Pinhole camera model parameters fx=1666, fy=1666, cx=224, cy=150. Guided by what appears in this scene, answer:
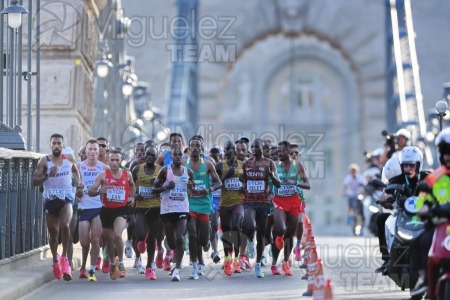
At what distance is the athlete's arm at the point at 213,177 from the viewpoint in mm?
20156

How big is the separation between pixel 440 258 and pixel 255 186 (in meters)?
7.94

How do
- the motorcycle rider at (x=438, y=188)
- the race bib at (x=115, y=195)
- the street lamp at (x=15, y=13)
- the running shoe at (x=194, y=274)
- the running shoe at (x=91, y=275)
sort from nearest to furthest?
the motorcycle rider at (x=438, y=188)
the running shoe at (x=91, y=275)
the race bib at (x=115, y=195)
the running shoe at (x=194, y=274)
the street lamp at (x=15, y=13)

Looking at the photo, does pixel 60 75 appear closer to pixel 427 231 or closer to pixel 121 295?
pixel 121 295

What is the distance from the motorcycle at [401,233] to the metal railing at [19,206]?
175 inches

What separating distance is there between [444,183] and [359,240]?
18.6 meters

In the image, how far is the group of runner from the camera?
63.7 ft

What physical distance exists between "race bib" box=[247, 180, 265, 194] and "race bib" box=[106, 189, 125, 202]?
1.80m

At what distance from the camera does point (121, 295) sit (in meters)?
17.3

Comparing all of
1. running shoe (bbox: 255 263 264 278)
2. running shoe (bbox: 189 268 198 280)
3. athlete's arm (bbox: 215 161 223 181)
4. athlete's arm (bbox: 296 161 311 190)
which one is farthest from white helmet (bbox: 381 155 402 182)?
athlete's arm (bbox: 215 161 223 181)

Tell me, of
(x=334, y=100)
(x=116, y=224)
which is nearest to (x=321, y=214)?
(x=334, y=100)

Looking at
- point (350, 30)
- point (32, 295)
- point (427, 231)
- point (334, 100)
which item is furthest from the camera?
point (334, 100)

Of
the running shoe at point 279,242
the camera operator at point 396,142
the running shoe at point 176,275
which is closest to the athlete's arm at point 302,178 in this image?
the running shoe at point 279,242

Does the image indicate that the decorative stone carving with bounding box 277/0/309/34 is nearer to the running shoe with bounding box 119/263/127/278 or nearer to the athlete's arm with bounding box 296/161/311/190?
the athlete's arm with bounding box 296/161/311/190

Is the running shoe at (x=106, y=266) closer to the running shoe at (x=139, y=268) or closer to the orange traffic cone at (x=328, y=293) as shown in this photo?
the running shoe at (x=139, y=268)
